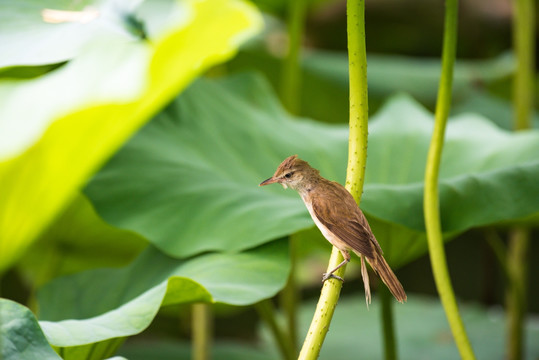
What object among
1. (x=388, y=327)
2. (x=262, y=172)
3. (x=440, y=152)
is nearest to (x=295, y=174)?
(x=440, y=152)

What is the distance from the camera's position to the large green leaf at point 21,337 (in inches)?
16.8

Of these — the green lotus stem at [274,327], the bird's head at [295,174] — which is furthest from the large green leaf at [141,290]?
the bird's head at [295,174]

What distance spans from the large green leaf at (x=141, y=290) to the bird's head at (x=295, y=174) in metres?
0.21

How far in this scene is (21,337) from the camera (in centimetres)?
43

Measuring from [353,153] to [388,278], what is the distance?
7 centimetres

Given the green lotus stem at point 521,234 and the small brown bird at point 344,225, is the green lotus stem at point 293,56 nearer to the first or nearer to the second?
the green lotus stem at point 521,234

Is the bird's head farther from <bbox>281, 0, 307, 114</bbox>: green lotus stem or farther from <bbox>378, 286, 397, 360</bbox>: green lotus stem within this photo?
<bbox>281, 0, 307, 114</bbox>: green lotus stem

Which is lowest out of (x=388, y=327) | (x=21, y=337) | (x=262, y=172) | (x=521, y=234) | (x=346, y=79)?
(x=21, y=337)

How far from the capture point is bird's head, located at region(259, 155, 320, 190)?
1.13ft

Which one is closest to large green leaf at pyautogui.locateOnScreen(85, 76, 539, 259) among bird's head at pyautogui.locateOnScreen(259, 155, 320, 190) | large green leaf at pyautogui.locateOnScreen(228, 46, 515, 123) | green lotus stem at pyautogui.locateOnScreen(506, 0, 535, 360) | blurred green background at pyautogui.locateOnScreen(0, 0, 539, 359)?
blurred green background at pyautogui.locateOnScreen(0, 0, 539, 359)

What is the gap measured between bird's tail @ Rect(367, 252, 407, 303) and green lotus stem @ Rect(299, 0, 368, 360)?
17 millimetres

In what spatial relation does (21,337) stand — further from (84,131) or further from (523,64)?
(523,64)

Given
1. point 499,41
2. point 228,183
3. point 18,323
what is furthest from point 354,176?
point 499,41

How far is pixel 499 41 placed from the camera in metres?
2.26
